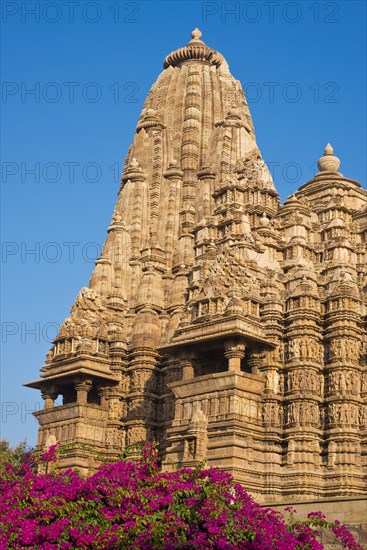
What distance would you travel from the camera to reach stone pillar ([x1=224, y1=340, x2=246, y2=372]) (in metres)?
34.3

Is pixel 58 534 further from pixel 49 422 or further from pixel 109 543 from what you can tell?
pixel 49 422

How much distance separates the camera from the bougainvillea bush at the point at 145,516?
71.7 feet

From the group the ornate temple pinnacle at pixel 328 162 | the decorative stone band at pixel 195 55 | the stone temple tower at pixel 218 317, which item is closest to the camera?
the stone temple tower at pixel 218 317

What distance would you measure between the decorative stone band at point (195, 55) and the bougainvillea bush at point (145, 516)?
3226 cm

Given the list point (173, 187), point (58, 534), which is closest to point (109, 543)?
point (58, 534)

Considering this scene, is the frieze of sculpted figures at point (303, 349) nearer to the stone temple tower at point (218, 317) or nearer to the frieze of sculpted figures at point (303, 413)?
the stone temple tower at point (218, 317)

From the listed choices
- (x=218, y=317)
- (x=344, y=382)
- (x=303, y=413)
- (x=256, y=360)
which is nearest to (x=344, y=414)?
(x=344, y=382)

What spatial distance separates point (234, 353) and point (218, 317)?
153cm

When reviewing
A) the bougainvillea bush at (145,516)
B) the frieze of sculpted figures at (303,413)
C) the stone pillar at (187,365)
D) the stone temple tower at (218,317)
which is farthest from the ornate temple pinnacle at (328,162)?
the bougainvillea bush at (145,516)

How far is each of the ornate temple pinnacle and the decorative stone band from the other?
38.3 ft

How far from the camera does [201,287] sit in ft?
120

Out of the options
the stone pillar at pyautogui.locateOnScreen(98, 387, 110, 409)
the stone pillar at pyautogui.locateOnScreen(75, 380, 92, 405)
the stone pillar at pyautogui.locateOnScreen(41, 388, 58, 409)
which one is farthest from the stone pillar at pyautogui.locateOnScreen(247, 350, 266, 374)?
the stone pillar at pyautogui.locateOnScreen(41, 388, 58, 409)

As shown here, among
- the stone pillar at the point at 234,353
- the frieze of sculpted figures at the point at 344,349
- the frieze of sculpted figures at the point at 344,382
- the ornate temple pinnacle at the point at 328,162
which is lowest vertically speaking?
the frieze of sculpted figures at the point at 344,382

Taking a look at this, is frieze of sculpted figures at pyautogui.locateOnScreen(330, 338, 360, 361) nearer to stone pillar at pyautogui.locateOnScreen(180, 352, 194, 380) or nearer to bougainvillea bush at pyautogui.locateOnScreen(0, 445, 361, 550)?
stone pillar at pyautogui.locateOnScreen(180, 352, 194, 380)
